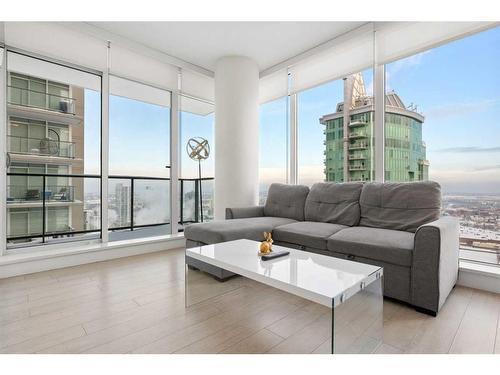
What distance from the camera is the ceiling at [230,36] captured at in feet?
9.82

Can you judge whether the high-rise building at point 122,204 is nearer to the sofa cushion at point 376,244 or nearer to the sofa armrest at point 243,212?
the sofa armrest at point 243,212

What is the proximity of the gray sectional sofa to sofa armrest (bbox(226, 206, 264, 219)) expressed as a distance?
1 centimetres

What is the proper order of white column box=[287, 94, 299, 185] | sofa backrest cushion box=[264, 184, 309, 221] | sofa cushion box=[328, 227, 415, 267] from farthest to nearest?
white column box=[287, 94, 299, 185] < sofa backrest cushion box=[264, 184, 309, 221] < sofa cushion box=[328, 227, 415, 267]

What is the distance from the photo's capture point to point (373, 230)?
2357 mm

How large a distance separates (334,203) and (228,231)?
4.17ft

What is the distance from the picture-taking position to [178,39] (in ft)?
10.8

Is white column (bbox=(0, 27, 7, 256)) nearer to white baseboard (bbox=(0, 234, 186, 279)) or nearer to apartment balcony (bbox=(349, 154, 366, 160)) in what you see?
white baseboard (bbox=(0, 234, 186, 279))

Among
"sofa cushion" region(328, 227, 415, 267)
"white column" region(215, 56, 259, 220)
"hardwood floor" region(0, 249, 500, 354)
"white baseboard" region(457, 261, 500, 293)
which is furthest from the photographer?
"white column" region(215, 56, 259, 220)

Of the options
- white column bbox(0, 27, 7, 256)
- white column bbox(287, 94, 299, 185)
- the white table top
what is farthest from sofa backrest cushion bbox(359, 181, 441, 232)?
white column bbox(0, 27, 7, 256)

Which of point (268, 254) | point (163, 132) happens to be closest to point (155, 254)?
point (163, 132)

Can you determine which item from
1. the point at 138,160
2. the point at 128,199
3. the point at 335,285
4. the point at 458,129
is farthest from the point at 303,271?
the point at 128,199

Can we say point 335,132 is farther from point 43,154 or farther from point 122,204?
point 43,154

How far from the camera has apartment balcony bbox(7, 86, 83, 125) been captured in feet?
9.12
